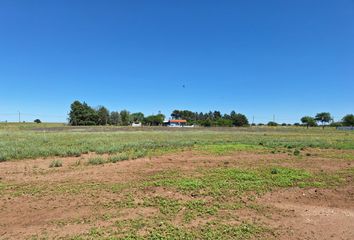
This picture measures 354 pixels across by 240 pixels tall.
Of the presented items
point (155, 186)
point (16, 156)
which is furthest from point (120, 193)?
point (16, 156)

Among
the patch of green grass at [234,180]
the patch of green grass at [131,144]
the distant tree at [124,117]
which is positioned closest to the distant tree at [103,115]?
the distant tree at [124,117]

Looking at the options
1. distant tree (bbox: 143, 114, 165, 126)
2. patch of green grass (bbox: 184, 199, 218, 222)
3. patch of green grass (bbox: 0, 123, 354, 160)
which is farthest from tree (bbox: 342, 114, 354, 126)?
patch of green grass (bbox: 184, 199, 218, 222)

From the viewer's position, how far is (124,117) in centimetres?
13238

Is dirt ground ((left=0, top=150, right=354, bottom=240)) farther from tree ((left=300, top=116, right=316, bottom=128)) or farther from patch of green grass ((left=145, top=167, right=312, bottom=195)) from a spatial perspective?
tree ((left=300, top=116, right=316, bottom=128))

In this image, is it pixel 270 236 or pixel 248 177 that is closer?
pixel 270 236

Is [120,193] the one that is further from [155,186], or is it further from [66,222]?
[66,222]

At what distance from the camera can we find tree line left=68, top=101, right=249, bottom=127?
102 m

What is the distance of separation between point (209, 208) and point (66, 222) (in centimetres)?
306

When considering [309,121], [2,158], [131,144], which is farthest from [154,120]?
[2,158]

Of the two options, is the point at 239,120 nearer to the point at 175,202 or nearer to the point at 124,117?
the point at 124,117

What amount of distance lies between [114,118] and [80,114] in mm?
24630

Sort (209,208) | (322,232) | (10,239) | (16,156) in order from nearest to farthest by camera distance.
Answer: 1. (10,239)
2. (322,232)
3. (209,208)
4. (16,156)

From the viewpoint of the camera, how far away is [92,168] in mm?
9758

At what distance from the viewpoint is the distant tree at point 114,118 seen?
4837 inches
